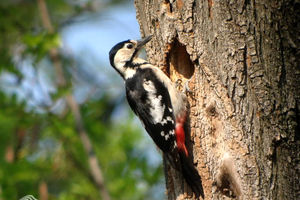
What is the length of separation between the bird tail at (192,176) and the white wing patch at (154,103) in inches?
18.1

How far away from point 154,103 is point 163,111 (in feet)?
0.35

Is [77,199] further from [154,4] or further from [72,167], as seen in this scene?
[154,4]

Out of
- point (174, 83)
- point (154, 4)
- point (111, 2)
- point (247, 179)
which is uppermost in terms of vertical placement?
point (111, 2)

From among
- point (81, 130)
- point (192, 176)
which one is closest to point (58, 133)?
point (81, 130)

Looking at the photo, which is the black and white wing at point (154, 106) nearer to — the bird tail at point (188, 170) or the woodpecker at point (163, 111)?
the woodpecker at point (163, 111)

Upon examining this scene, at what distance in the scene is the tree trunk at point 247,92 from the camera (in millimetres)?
3111

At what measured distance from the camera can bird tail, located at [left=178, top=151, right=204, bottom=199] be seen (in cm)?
351

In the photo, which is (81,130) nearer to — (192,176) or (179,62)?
(179,62)

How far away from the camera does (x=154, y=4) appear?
374 centimetres

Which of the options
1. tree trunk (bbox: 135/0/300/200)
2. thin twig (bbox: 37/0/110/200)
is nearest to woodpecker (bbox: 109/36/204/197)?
tree trunk (bbox: 135/0/300/200)

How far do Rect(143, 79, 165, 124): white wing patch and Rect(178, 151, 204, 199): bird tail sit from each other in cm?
46

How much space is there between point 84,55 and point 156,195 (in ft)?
8.46

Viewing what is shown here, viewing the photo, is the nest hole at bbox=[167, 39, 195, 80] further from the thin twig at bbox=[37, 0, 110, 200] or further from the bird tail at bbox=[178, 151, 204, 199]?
the thin twig at bbox=[37, 0, 110, 200]

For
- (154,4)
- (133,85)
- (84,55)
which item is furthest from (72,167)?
(154,4)
